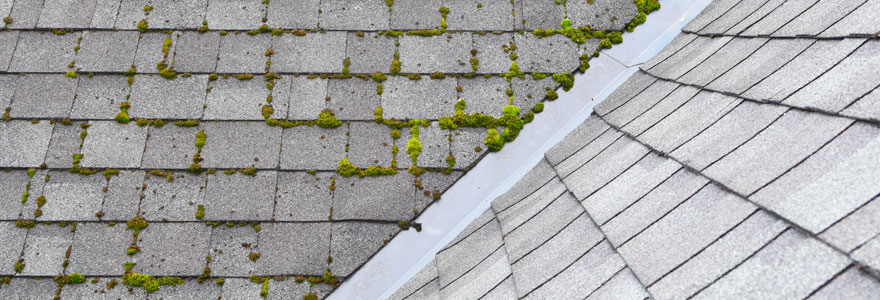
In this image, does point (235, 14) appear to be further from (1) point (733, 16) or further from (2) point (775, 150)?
(2) point (775, 150)

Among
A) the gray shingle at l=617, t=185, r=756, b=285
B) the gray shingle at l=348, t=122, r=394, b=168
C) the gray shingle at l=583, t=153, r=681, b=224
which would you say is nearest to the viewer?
the gray shingle at l=617, t=185, r=756, b=285

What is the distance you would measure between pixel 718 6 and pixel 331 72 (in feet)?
19.3

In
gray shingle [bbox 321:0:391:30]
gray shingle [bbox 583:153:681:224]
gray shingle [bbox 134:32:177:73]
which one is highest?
gray shingle [bbox 134:32:177:73]

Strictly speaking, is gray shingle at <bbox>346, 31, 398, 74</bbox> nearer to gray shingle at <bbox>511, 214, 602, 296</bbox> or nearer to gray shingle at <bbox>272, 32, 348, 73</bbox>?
gray shingle at <bbox>272, 32, 348, 73</bbox>

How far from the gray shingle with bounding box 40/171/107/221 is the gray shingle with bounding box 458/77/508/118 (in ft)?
17.7

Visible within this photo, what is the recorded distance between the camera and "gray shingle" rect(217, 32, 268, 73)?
334 inches

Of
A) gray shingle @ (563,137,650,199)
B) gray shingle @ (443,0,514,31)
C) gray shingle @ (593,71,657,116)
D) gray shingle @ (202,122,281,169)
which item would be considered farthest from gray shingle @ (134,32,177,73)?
gray shingle @ (593,71,657,116)

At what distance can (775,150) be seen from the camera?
4176 millimetres

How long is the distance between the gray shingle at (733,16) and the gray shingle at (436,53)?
342 centimetres

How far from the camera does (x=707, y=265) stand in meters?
3.73

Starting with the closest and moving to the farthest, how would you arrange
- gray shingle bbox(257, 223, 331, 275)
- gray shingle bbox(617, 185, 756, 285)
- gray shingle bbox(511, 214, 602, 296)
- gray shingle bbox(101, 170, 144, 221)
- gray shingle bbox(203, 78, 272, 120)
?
gray shingle bbox(617, 185, 756, 285) < gray shingle bbox(511, 214, 602, 296) < gray shingle bbox(257, 223, 331, 275) < gray shingle bbox(101, 170, 144, 221) < gray shingle bbox(203, 78, 272, 120)

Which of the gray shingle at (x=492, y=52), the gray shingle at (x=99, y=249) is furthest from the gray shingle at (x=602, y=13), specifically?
the gray shingle at (x=99, y=249)

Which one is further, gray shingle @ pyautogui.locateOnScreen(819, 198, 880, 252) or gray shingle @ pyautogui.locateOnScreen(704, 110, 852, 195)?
gray shingle @ pyautogui.locateOnScreen(704, 110, 852, 195)

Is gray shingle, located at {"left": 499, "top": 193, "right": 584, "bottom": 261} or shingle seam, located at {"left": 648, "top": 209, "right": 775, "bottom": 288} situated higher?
gray shingle, located at {"left": 499, "top": 193, "right": 584, "bottom": 261}
